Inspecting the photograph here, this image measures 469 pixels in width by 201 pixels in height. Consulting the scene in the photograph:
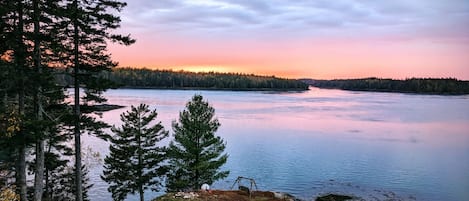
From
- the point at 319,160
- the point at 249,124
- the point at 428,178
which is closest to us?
the point at 428,178

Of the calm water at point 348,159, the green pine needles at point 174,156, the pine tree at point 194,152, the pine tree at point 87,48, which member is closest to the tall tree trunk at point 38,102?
the pine tree at point 87,48

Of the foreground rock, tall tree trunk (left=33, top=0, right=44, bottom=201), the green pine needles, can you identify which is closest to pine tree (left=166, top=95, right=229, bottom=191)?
the green pine needles

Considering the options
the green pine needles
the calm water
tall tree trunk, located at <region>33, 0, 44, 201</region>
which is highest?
tall tree trunk, located at <region>33, 0, 44, 201</region>

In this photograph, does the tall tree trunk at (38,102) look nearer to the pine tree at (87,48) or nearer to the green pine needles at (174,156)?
the pine tree at (87,48)

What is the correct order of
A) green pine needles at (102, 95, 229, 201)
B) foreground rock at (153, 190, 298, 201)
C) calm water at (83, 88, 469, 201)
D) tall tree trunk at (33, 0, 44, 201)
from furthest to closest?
calm water at (83, 88, 469, 201) < green pine needles at (102, 95, 229, 201) < foreground rock at (153, 190, 298, 201) < tall tree trunk at (33, 0, 44, 201)

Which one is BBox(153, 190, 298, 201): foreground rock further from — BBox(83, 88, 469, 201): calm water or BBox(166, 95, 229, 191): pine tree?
BBox(83, 88, 469, 201): calm water

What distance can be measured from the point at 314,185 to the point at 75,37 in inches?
1163

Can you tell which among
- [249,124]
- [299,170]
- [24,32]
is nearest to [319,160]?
[299,170]

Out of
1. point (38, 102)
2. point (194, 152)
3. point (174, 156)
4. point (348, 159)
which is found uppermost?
point (38, 102)

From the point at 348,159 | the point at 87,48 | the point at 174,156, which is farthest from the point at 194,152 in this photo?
the point at 348,159

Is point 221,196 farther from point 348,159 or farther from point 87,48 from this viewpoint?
point 348,159

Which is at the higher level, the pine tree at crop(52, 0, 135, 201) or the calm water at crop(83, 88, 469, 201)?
the pine tree at crop(52, 0, 135, 201)

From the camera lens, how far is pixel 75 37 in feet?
61.4

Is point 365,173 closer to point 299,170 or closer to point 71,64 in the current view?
point 299,170
